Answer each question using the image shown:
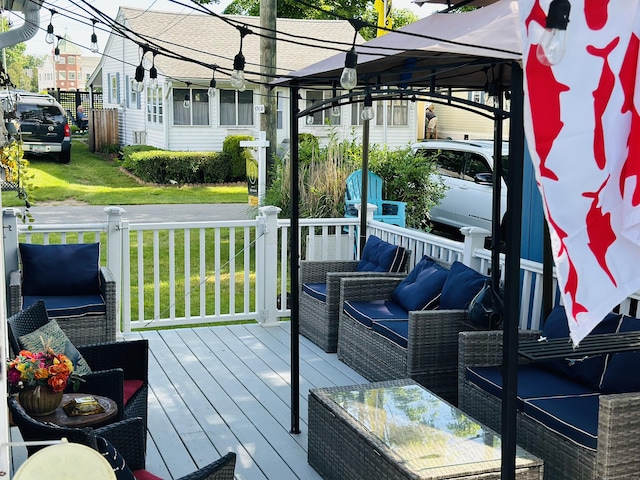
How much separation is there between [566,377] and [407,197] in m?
6.18

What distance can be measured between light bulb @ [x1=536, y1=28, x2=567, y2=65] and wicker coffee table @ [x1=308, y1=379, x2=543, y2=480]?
1.84 metres

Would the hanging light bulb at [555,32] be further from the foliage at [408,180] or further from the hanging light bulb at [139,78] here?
the foliage at [408,180]

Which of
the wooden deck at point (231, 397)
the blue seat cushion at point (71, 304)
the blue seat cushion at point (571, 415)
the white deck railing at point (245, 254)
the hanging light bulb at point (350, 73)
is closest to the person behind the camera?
the hanging light bulb at point (350, 73)

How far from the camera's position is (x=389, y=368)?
5301 mm

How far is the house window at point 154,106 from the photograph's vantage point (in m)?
20.4

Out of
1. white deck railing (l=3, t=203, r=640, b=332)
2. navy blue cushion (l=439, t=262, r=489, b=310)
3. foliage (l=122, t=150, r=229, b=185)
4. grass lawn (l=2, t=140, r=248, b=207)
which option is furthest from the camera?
foliage (l=122, t=150, r=229, b=185)

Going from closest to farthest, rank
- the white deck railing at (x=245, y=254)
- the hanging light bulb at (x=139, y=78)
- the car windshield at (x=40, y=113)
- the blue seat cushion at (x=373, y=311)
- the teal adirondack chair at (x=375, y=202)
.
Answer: the hanging light bulb at (x=139, y=78), the blue seat cushion at (x=373, y=311), the white deck railing at (x=245, y=254), the teal adirondack chair at (x=375, y=202), the car windshield at (x=40, y=113)

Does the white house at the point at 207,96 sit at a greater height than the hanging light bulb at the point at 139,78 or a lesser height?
greater

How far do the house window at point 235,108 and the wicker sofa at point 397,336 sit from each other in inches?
606

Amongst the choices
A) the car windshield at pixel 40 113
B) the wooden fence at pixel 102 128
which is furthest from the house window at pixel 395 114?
the car windshield at pixel 40 113

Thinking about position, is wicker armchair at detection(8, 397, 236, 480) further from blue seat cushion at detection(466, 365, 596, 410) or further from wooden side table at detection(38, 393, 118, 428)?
blue seat cushion at detection(466, 365, 596, 410)

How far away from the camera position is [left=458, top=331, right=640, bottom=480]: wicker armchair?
10.7ft

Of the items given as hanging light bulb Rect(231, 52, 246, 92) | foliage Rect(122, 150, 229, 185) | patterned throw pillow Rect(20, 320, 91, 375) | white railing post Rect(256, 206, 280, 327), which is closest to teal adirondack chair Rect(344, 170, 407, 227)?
white railing post Rect(256, 206, 280, 327)

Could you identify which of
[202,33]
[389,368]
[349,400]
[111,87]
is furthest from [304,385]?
[111,87]
